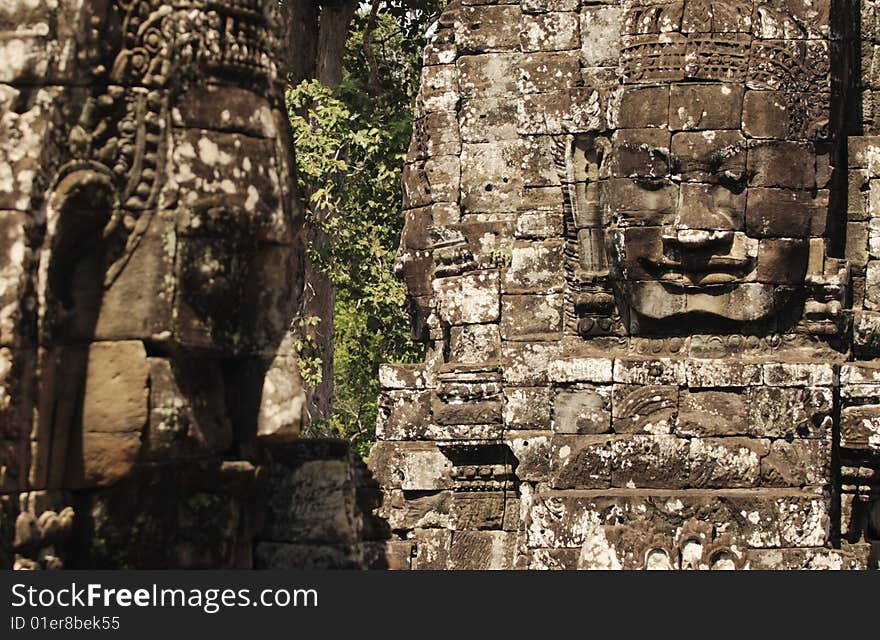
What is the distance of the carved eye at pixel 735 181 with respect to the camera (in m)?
12.6

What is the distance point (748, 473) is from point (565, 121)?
8.54 feet

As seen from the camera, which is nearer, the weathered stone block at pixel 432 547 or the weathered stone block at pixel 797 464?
the weathered stone block at pixel 797 464

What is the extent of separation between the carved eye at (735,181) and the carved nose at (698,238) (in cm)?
27

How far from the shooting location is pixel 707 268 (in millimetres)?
12633

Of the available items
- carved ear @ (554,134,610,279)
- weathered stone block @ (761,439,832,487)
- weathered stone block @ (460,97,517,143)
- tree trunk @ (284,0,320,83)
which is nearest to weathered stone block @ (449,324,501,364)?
weathered stone block @ (460,97,517,143)

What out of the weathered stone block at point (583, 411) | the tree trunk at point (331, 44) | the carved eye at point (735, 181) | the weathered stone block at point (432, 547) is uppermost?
the tree trunk at point (331, 44)

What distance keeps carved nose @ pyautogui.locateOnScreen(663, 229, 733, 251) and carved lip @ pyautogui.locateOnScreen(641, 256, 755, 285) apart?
9 cm

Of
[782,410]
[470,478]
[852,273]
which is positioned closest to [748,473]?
[782,410]

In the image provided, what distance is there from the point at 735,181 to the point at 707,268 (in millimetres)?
526

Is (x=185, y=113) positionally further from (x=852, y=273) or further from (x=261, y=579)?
(x=852, y=273)

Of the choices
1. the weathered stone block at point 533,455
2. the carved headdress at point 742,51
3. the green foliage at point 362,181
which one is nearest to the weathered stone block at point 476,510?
the weathered stone block at point 533,455

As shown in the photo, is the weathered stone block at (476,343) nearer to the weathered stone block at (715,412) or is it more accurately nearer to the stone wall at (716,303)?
the stone wall at (716,303)

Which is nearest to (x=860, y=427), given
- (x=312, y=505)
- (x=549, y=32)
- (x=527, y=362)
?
(x=527, y=362)

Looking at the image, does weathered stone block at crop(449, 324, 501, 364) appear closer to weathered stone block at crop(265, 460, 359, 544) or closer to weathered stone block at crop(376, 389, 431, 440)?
weathered stone block at crop(376, 389, 431, 440)
